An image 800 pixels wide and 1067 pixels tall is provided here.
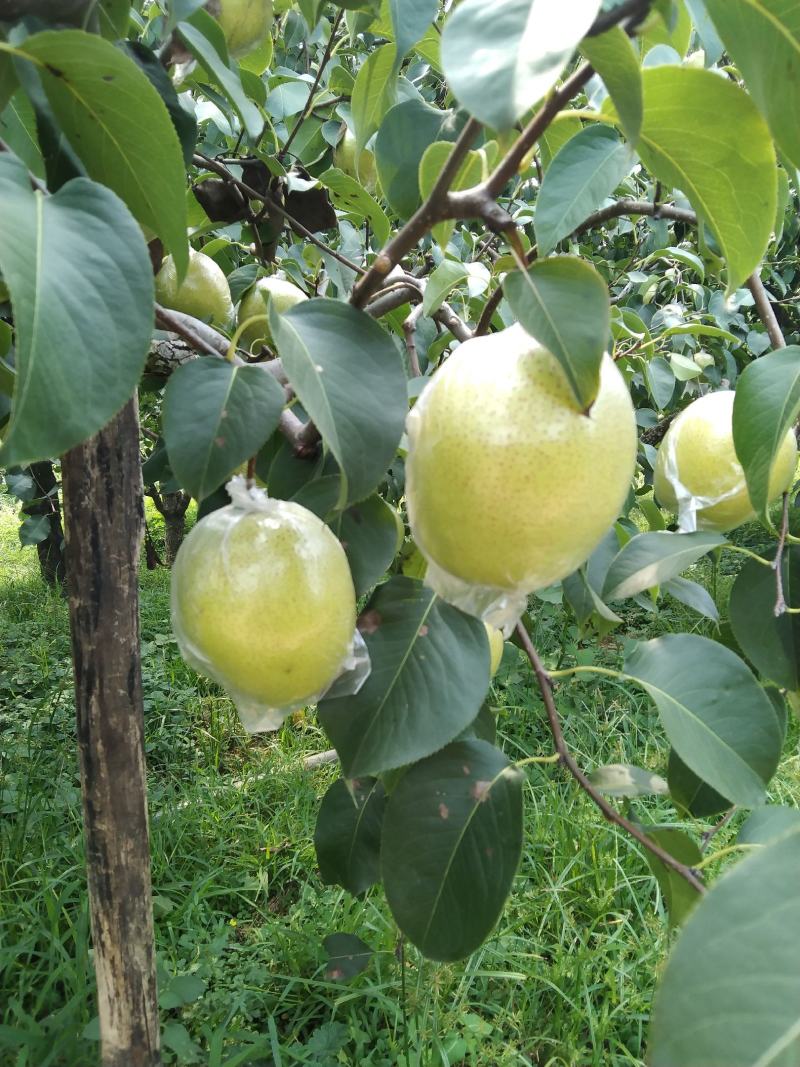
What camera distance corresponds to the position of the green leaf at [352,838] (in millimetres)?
1003

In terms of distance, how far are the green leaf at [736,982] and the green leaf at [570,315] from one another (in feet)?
0.87

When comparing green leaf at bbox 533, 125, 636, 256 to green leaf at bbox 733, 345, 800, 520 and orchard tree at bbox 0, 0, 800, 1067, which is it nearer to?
orchard tree at bbox 0, 0, 800, 1067

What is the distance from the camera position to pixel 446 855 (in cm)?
77

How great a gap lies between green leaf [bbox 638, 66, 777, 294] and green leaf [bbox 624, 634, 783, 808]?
39cm

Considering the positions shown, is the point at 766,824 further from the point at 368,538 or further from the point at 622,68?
the point at 622,68

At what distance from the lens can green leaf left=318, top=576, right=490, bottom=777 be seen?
68 cm

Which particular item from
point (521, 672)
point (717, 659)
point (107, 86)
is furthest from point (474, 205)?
point (521, 672)

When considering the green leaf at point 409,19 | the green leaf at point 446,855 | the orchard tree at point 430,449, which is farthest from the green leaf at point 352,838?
the green leaf at point 409,19

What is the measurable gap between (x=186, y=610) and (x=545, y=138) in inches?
24.2

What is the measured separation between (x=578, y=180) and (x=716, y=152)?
11cm

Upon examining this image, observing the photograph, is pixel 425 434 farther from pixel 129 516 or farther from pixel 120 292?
pixel 129 516

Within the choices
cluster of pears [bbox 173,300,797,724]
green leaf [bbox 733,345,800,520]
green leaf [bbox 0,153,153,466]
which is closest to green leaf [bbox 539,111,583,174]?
green leaf [bbox 733,345,800,520]

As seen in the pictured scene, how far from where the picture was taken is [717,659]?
0.82 metres

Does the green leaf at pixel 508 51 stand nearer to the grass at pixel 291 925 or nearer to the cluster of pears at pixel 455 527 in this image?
the cluster of pears at pixel 455 527
